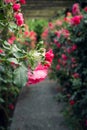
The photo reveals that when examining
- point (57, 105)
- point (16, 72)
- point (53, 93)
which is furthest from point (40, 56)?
point (53, 93)

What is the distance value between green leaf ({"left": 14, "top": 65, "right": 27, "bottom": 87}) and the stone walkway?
3157 mm

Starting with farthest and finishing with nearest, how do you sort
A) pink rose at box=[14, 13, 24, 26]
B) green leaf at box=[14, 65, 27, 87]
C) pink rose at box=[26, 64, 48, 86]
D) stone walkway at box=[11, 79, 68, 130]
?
stone walkway at box=[11, 79, 68, 130], pink rose at box=[14, 13, 24, 26], pink rose at box=[26, 64, 48, 86], green leaf at box=[14, 65, 27, 87]

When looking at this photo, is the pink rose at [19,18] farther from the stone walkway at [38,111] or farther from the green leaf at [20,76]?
the stone walkway at [38,111]

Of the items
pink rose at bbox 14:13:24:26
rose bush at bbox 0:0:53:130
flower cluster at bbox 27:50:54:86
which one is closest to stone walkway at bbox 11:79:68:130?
rose bush at bbox 0:0:53:130

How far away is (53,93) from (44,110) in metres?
1.25

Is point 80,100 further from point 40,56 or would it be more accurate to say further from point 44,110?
point 40,56

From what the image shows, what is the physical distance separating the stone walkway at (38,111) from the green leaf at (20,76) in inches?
124

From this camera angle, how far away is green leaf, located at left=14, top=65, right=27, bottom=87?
178 cm

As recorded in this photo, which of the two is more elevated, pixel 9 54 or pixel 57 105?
pixel 9 54

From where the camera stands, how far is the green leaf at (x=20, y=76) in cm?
178

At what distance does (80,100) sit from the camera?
4.47 meters

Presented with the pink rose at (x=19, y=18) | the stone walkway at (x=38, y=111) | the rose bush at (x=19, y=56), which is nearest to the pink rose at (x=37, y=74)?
the rose bush at (x=19, y=56)

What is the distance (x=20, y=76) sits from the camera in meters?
1.81

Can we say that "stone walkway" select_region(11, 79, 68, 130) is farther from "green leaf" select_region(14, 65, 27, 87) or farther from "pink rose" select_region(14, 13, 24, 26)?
"green leaf" select_region(14, 65, 27, 87)
